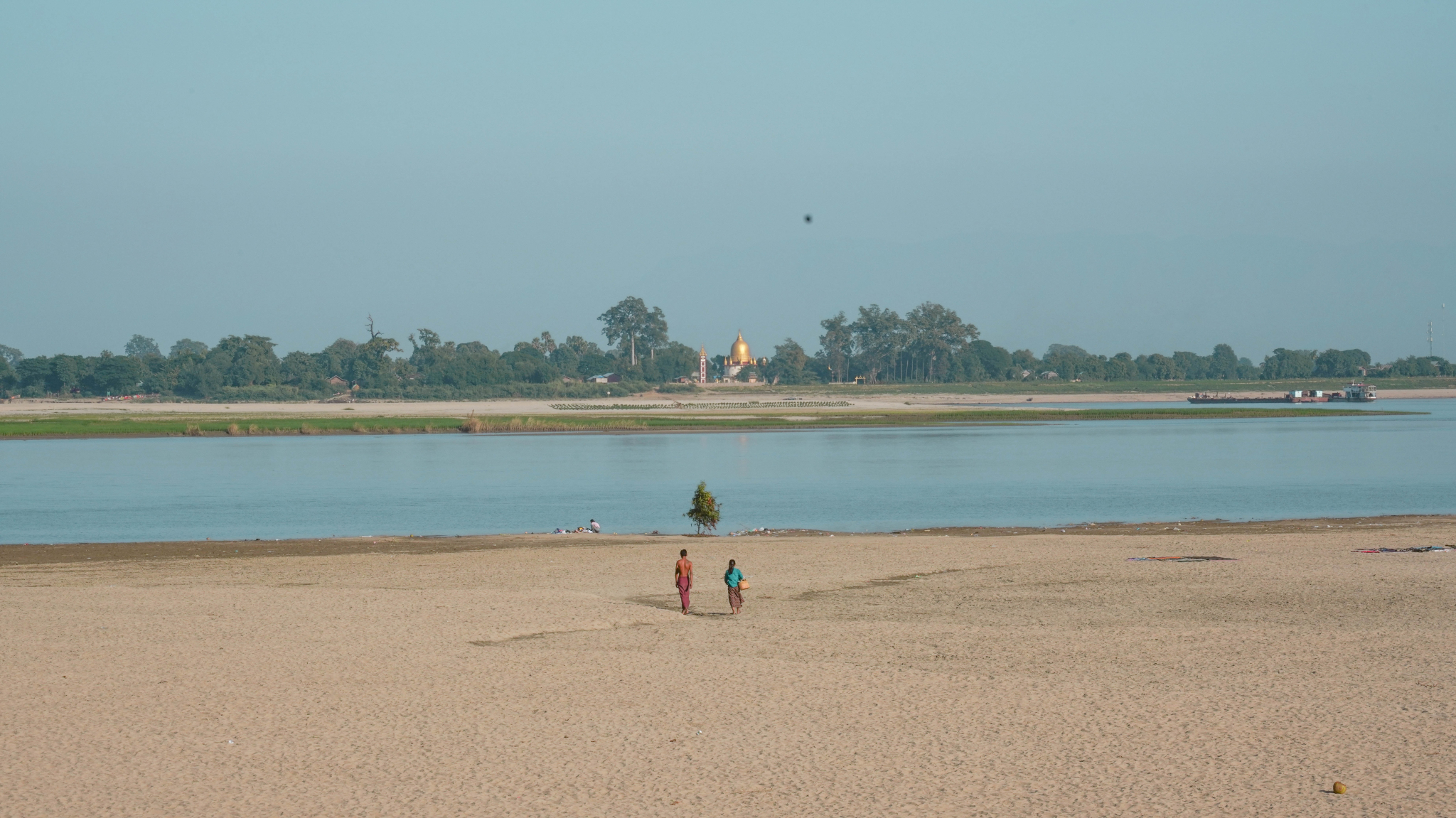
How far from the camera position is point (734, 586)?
17.2 meters

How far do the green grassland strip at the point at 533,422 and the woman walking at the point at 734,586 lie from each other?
7523cm

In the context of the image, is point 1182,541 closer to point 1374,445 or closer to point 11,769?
point 11,769

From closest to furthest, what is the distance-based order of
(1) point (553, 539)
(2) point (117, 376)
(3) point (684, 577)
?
(3) point (684, 577) → (1) point (553, 539) → (2) point (117, 376)

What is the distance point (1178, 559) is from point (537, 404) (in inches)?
4954

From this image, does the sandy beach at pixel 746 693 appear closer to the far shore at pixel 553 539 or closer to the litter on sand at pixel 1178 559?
the litter on sand at pixel 1178 559

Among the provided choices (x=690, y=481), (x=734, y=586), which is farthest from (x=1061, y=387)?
(x=734, y=586)

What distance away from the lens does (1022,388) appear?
17662 centimetres

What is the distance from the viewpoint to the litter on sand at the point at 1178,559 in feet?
74.2

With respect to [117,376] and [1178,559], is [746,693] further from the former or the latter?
[117,376]

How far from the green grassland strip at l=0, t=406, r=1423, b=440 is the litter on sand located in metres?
71.0

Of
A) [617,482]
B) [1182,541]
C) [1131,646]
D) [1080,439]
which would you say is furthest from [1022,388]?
[1131,646]

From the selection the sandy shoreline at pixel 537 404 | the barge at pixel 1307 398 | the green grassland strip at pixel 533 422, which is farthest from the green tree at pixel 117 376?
Answer: the barge at pixel 1307 398

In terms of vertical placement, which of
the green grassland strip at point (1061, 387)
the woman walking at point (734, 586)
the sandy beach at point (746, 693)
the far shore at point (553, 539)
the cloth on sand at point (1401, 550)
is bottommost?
the far shore at point (553, 539)

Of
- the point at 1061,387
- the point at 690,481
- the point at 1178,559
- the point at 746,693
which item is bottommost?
the point at 690,481
